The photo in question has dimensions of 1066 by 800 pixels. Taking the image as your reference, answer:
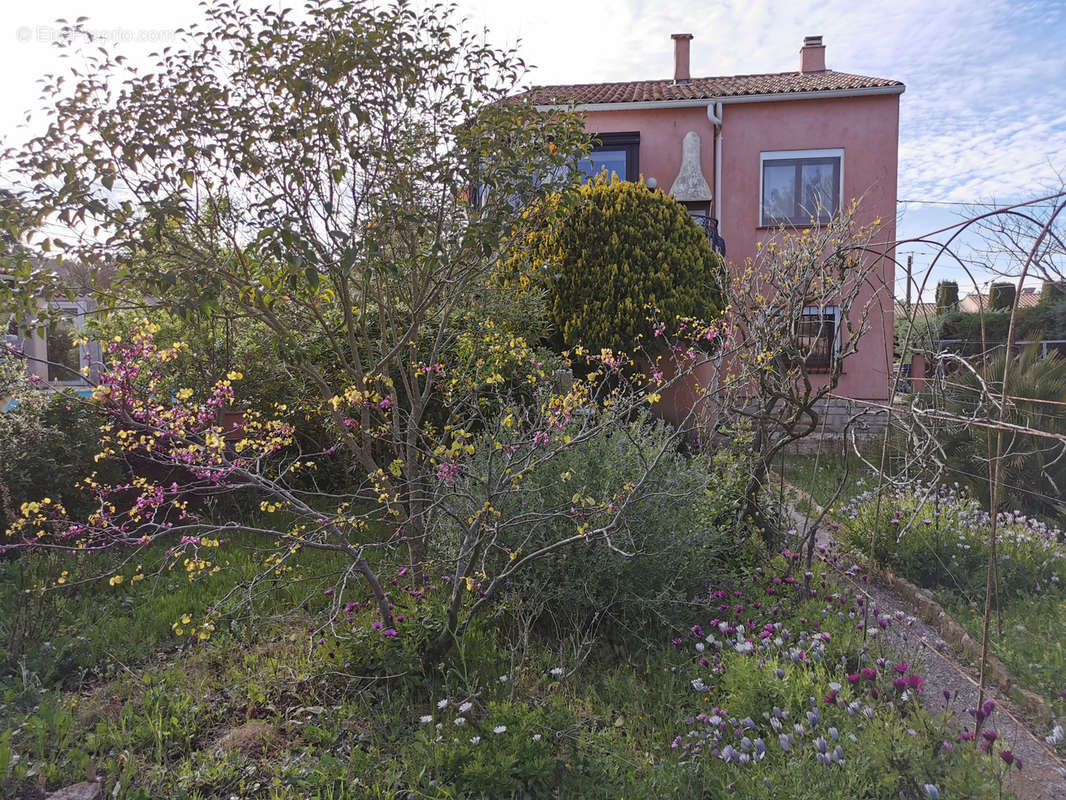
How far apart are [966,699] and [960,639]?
779 millimetres

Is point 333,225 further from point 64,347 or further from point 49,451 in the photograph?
point 64,347

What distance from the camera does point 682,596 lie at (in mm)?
3705

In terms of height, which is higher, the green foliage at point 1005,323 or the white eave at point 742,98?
the white eave at point 742,98

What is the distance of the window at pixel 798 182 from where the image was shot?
457 inches

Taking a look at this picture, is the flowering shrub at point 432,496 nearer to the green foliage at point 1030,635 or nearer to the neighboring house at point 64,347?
the neighboring house at point 64,347

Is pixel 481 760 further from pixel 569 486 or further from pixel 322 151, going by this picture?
pixel 322 151

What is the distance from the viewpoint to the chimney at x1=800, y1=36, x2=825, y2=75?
12984 mm

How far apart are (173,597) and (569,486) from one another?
2.65m

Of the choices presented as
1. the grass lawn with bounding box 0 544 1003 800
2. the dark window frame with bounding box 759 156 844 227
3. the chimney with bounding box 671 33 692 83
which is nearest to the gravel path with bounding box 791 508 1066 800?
the grass lawn with bounding box 0 544 1003 800

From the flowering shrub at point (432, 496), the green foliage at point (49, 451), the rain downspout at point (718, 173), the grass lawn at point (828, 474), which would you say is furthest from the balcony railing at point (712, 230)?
the green foliage at point (49, 451)

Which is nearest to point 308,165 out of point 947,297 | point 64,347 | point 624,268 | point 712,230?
point 624,268

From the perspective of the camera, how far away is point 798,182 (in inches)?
465

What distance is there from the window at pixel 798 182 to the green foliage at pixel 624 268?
319cm

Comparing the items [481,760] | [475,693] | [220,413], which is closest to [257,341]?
[220,413]
